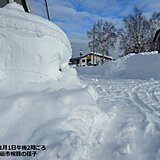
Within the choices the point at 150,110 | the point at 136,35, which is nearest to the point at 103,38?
the point at 136,35

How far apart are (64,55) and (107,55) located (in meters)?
50.0

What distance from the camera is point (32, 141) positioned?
12.6 feet

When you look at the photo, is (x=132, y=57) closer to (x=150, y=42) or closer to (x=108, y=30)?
(x=150, y=42)

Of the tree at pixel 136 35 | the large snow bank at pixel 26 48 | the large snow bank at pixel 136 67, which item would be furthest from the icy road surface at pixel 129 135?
the tree at pixel 136 35

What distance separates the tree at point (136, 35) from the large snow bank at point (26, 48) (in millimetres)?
36718

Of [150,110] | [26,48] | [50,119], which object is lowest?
[150,110]

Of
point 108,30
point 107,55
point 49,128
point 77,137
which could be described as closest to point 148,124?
point 77,137

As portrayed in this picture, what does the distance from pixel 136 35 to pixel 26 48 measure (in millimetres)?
38840

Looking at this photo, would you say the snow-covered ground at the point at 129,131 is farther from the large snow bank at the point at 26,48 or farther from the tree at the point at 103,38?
the tree at the point at 103,38

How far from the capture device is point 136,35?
42625mm

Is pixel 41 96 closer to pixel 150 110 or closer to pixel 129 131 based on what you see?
pixel 129 131

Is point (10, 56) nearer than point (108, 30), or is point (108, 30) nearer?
point (10, 56)

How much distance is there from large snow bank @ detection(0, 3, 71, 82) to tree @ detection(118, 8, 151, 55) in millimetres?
36718

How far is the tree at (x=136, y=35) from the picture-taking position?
42.4 metres
